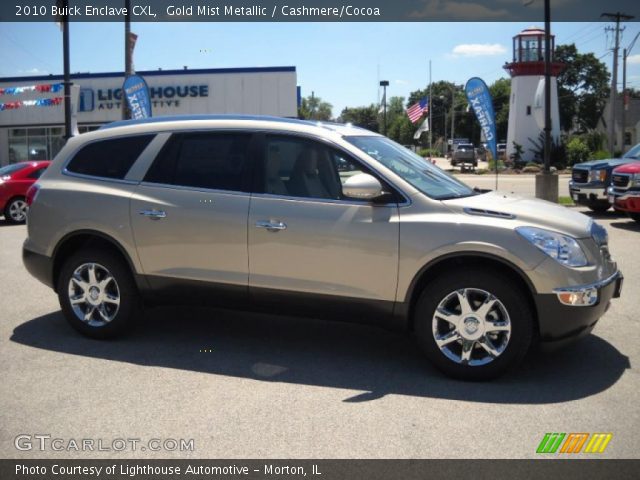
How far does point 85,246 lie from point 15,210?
10.7 meters

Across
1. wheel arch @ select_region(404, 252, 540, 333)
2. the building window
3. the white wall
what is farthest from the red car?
the white wall

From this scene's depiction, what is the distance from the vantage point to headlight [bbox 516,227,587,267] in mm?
4500

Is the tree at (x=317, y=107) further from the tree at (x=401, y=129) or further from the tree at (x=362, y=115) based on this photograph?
the tree at (x=401, y=129)

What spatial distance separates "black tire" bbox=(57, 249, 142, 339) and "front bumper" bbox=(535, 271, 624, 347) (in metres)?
3.23

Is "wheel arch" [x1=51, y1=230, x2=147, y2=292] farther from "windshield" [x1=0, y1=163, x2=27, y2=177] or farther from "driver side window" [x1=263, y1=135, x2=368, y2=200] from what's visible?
"windshield" [x1=0, y1=163, x2=27, y2=177]

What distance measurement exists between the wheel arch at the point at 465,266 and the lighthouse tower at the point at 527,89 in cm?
4694

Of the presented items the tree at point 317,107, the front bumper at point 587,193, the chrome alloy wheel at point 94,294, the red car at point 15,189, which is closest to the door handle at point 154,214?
the chrome alloy wheel at point 94,294

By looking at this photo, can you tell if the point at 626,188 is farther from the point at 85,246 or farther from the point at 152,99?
the point at 152,99

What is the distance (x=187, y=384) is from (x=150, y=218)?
1.45 m

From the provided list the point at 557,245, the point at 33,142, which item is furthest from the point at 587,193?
the point at 33,142

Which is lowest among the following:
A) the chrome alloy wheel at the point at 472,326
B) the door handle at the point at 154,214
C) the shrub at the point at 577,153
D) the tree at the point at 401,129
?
the chrome alloy wheel at the point at 472,326

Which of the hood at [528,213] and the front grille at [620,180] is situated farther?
the front grille at [620,180]

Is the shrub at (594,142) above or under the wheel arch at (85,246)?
above

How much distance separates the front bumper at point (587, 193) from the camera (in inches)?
586
